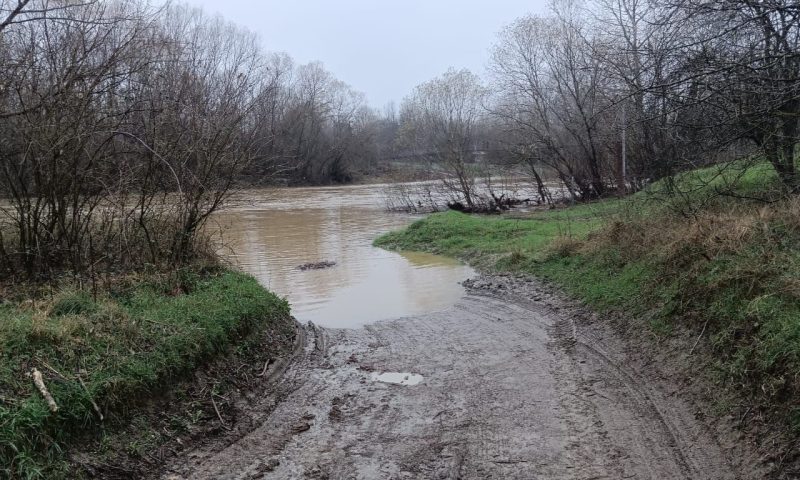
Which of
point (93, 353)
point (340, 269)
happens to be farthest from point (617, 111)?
point (93, 353)

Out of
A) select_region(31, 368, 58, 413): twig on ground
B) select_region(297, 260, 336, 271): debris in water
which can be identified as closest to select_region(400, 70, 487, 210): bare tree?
select_region(297, 260, 336, 271): debris in water

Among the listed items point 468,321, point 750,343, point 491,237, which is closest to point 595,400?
point 750,343

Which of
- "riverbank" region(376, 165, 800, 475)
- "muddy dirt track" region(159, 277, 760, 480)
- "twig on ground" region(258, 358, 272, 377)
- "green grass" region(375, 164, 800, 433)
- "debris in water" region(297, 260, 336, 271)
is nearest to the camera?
"muddy dirt track" region(159, 277, 760, 480)

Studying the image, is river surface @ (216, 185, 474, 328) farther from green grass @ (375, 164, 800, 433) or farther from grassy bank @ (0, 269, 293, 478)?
grassy bank @ (0, 269, 293, 478)

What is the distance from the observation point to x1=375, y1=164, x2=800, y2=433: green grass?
16.3 ft

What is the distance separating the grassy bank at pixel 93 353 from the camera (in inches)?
157

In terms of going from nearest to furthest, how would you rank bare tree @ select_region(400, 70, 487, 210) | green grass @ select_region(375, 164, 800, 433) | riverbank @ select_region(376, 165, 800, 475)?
riverbank @ select_region(376, 165, 800, 475), green grass @ select_region(375, 164, 800, 433), bare tree @ select_region(400, 70, 487, 210)

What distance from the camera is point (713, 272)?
6758 millimetres

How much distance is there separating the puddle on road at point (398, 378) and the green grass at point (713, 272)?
118 inches

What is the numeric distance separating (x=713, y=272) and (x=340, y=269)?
10.9 meters

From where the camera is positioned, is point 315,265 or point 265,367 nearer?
point 265,367

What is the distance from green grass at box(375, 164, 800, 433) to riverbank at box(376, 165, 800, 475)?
0.01 metres

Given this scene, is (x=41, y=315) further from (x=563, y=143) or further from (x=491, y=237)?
(x=563, y=143)

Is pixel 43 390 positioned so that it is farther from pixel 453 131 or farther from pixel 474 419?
pixel 453 131
